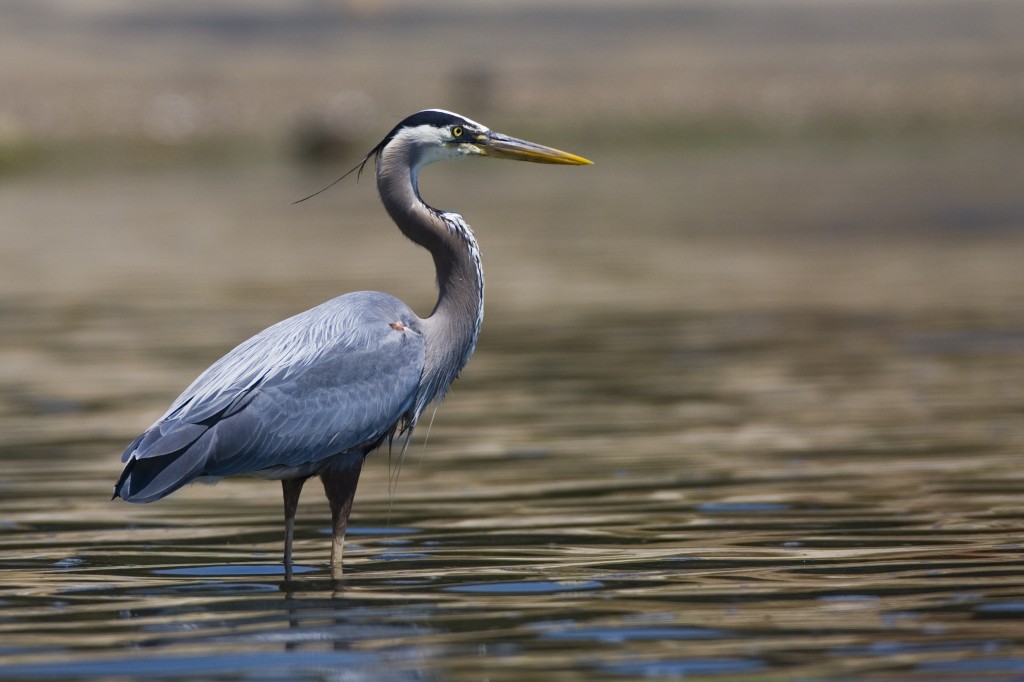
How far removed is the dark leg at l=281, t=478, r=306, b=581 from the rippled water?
77 millimetres

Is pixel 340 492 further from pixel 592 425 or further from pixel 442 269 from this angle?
pixel 592 425

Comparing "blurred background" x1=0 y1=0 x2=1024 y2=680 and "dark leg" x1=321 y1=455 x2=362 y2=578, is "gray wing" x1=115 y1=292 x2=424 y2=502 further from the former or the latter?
"blurred background" x1=0 y1=0 x2=1024 y2=680

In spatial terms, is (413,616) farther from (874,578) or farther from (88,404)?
(88,404)

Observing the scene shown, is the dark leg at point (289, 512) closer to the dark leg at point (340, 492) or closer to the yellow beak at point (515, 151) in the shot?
the dark leg at point (340, 492)

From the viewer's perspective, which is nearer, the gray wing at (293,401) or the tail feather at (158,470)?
the tail feather at (158,470)

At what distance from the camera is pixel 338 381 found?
830cm

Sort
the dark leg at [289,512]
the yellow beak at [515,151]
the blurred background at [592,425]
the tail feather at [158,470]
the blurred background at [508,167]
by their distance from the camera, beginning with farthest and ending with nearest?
1. the blurred background at [508,167]
2. the yellow beak at [515,151]
3. the dark leg at [289,512]
4. the tail feather at [158,470]
5. the blurred background at [592,425]

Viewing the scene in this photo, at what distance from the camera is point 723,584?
303 inches

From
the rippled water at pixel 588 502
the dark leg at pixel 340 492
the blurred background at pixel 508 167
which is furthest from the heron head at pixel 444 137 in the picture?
the blurred background at pixel 508 167

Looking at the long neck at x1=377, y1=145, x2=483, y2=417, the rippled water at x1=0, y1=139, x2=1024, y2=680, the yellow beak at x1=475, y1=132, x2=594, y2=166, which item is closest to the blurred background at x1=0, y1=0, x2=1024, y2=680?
the rippled water at x1=0, y1=139, x2=1024, y2=680

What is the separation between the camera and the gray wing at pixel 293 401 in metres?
7.92

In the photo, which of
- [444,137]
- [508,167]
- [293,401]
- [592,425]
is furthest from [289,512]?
[508,167]

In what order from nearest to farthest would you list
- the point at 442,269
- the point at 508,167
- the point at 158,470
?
the point at 158,470
the point at 442,269
the point at 508,167

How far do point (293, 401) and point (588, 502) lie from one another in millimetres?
2233
